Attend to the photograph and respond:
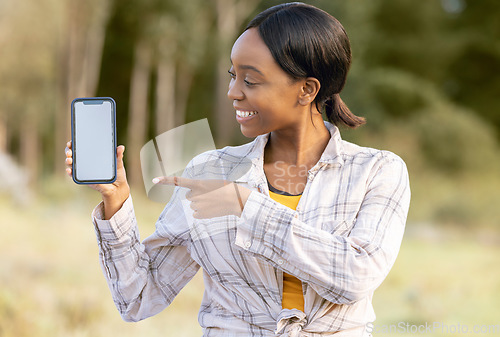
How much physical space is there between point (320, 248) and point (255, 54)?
45 cm

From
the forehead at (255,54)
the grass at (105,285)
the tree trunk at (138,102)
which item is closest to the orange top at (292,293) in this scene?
the forehead at (255,54)

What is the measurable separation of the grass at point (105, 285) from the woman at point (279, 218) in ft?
5.20

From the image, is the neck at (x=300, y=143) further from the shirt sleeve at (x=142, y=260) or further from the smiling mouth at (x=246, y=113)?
the shirt sleeve at (x=142, y=260)

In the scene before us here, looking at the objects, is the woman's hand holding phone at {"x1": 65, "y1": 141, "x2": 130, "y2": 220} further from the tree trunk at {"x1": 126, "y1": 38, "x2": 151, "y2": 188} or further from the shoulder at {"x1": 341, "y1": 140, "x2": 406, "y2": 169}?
the tree trunk at {"x1": 126, "y1": 38, "x2": 151, "y2": 188}

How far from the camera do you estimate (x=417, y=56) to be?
16297mm

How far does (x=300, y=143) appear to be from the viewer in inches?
62.4

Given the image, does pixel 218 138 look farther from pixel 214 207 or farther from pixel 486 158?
pixel 214 207

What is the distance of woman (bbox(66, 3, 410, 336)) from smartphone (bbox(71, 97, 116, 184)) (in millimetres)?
35

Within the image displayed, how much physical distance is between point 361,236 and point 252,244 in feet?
0.80

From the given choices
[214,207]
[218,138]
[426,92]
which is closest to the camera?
[214,207]

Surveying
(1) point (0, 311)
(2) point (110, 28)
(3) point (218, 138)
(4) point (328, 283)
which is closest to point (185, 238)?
(4) point (328, 283)

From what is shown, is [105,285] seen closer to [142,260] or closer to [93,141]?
[142,260]

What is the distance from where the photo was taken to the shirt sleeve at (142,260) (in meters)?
1.42

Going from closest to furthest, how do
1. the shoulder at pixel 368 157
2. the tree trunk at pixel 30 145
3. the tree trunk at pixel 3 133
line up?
the shoulder at pixel 368 157, the tree trunk at pixel 3 133, the tree trunk at pixel 30 145
